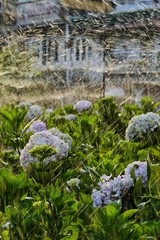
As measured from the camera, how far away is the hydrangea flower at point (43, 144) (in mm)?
1397

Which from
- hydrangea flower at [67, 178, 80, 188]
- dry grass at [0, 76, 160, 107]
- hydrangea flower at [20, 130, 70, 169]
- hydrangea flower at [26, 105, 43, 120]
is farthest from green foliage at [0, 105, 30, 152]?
dry grass at [0, 76, 160, 107]

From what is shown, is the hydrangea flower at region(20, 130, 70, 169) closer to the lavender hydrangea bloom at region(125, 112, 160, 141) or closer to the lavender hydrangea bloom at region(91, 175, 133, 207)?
the lavender hydrangea bloom at region(91, 175, 133, 207)

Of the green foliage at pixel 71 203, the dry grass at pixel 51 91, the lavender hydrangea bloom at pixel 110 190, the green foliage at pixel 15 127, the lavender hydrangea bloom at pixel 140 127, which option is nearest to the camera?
the green foliage at pixel 71 203

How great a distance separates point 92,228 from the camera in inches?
42.9

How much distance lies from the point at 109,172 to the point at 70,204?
0.80 feet

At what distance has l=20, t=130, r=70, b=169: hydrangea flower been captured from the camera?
1397 mm

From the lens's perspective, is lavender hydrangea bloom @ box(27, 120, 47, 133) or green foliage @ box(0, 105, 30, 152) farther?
lavender hydrangea bloom @ box(27, 120, 47, 133)

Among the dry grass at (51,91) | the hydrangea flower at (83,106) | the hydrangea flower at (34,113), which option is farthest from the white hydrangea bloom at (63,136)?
the dry grass at (51,91)

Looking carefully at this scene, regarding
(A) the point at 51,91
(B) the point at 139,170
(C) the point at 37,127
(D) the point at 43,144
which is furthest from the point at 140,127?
(A) the point at 51,91

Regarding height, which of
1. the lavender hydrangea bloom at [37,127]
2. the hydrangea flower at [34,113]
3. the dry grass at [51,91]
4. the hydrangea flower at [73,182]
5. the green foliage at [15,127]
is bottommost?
the dry grass at [51,91]

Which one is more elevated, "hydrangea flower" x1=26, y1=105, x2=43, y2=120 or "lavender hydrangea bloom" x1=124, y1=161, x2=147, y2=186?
"lavender hydrangea bloom" x1=124, y1=161, x2=147, y2=186

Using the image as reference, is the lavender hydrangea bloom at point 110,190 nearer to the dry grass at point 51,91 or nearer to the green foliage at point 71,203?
the green foliage at point 71,203

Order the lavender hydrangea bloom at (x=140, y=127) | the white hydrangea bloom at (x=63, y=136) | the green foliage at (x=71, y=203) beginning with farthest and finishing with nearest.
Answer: the lavender hydrangea bloom at (x=140, y=127), the white hydrangea bloom at (x=63, y=136), the green foliage at (x=71, y=203)

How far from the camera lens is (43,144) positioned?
1494 millimetres
